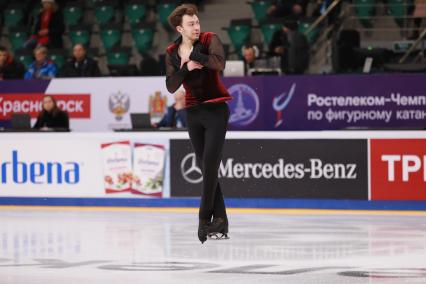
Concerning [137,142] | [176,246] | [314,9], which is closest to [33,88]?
[137,142]

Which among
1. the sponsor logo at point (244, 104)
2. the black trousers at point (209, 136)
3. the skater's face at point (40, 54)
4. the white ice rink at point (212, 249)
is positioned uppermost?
the skater's face at point (40, 54)

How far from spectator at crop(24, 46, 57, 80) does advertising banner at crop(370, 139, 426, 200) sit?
6140 mm

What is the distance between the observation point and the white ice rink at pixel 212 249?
22.5ft

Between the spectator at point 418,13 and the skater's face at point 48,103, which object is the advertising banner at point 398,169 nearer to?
the spectator at point 418,13

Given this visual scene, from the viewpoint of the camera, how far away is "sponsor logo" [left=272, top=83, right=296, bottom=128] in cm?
1509

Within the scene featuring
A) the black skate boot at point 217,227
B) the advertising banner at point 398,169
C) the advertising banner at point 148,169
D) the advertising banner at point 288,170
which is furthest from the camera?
the advertising banner at point 148,169

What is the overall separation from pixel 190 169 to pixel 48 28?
7291 mm

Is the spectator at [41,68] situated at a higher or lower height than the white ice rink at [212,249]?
higher

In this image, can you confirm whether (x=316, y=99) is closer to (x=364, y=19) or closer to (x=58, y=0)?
(x=364, y=19)

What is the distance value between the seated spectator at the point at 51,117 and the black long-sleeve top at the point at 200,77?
282 inches

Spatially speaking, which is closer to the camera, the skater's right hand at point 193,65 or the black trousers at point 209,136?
the skater's right hand at point 193,65

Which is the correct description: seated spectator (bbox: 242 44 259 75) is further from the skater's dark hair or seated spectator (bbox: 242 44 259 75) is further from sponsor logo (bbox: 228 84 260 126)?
the skater's dark hair

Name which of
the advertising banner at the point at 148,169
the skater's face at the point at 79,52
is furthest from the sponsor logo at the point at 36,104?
the advertising banner at the point at 148,169

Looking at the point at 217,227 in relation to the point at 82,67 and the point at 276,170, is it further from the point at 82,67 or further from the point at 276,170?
the point at 82,67
